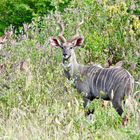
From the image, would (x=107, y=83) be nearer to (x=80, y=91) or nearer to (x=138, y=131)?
(x=80, y=91)

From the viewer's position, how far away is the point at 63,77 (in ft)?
29.7

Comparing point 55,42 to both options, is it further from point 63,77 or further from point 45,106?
point 45,106

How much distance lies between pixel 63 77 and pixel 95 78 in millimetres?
605

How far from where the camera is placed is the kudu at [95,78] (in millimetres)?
7922

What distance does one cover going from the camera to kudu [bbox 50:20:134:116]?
7922mm

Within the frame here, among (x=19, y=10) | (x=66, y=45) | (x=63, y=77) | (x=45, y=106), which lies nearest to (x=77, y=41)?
(x=66, y=45)

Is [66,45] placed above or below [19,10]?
above

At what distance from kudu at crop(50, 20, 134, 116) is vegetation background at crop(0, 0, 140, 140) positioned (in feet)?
0.38

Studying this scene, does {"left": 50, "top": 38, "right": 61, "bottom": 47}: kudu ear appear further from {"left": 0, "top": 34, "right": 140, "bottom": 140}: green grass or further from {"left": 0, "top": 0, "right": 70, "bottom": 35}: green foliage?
{"left": 0, "top": 0, "right": 70, "bottom": 35}: green foliage

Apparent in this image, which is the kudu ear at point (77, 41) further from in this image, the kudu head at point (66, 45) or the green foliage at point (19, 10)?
the green foliage at point (19, 10)

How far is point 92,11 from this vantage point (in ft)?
36.6

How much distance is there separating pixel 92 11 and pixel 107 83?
305 cm

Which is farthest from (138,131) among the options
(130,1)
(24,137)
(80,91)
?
(130,1)

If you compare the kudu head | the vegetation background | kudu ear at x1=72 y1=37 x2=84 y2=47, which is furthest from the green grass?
kudu ear at x1=72 y1=37 x2=84 y2=47
